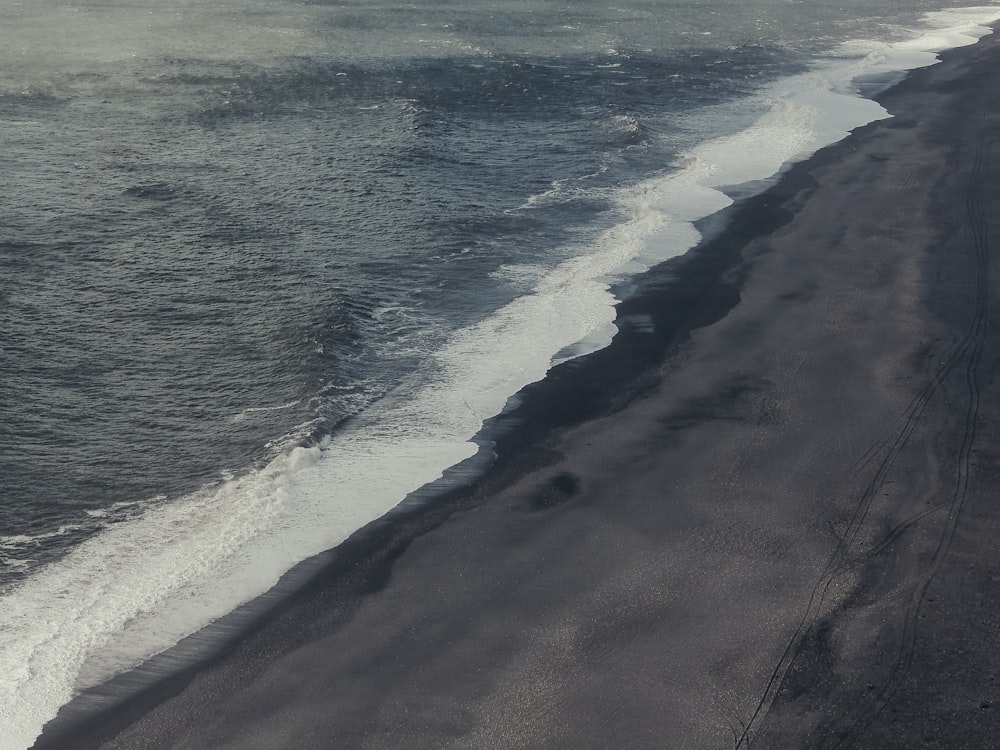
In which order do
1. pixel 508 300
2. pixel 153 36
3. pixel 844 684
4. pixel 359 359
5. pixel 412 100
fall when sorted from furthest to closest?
pixel 153 36 < pixel 412 100 < pixel 508 300 < pixel 359 359 < pixel 844 684

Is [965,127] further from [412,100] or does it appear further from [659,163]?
[412,100]

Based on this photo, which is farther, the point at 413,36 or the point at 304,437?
the point at 413,36

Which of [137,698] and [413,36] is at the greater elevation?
[413,36]

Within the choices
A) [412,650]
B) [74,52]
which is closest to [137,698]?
[412,650]

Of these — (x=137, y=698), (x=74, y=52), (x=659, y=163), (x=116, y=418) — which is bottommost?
(x=137, y=698)

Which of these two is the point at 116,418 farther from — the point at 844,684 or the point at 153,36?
the point at 153,36

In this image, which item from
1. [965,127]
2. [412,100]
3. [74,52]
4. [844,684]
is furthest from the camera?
[74,52]
